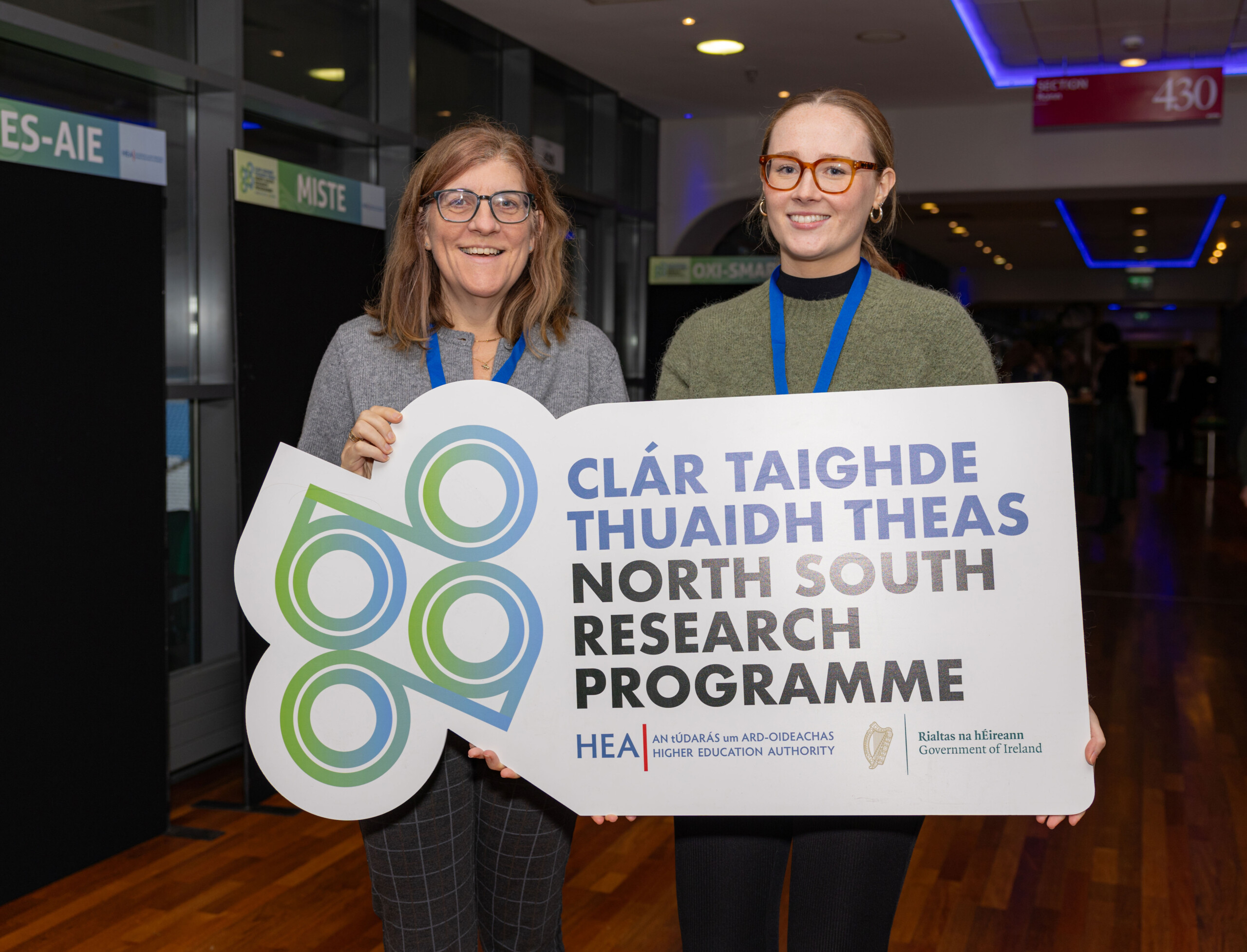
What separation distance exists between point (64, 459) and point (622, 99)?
5237 mm

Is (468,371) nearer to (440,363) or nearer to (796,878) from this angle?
(440,363)

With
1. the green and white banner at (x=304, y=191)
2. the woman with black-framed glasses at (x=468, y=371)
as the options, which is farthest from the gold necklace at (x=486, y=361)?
the green and white banner at (x=304, y=191)

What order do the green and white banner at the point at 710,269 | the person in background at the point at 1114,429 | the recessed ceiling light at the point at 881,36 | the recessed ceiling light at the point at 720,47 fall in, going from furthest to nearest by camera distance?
the person in background at the point at 1114,429, the green and white banner at the point at 710,269, the recessed ceiling light at the point at 720,47, the recessed ceiling light at the point at 881,36

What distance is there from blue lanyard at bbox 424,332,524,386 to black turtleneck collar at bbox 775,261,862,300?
412 millimetres

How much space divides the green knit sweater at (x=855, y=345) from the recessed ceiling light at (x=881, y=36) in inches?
183

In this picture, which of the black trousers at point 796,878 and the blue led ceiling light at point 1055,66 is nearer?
the black trousers at point 796,878

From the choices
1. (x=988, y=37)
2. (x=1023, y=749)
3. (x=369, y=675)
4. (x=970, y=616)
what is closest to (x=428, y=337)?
(x=369, y=675)

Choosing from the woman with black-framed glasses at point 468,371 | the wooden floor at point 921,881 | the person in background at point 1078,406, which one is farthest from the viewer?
the person in background at point 1078,406

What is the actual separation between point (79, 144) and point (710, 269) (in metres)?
4.58

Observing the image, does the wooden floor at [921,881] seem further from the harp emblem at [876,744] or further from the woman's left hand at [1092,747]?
the harp emblem at [876,744]

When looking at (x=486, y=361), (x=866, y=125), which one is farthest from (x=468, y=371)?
(x=866, y=125)

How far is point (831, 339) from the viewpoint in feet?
4.88

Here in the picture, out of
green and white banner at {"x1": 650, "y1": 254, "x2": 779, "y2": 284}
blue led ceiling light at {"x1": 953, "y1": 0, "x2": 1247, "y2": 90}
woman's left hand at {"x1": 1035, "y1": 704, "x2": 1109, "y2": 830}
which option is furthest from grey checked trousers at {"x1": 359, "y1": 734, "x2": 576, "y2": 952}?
green and white banner at {"x1": 650, "y1": 254, "x2": 779, "y2": 284}

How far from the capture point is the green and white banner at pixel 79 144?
3.00 metres
